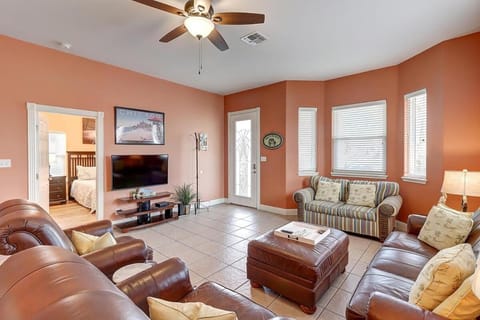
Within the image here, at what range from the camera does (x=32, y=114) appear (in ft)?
10.8

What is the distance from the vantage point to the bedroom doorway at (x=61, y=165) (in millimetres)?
3346

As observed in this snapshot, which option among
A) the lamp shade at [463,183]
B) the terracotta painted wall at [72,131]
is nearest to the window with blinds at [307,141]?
the lamp shade at [463,183]

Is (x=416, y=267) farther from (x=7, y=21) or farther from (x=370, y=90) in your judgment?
(x=7, y=21)

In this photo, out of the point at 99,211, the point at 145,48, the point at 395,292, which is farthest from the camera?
the point at 99,211

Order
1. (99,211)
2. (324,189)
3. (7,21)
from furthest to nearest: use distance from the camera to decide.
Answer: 1. (324,189)
2. (99,211)
3. (7,21)

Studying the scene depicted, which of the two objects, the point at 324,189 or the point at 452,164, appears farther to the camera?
the point at 324,189

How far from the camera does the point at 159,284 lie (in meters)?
1.38

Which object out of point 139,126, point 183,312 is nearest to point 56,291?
point 183,312

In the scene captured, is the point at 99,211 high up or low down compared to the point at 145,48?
down

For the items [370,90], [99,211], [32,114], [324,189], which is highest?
[370,90]

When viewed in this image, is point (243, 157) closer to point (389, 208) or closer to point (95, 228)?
point (389, 208)

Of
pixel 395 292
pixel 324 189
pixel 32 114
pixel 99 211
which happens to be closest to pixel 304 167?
pixel 324 189

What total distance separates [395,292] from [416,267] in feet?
1.61

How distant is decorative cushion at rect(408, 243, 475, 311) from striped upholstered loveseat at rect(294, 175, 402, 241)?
228 cm
